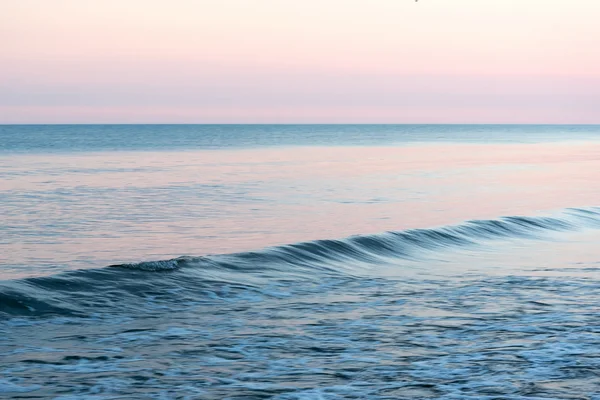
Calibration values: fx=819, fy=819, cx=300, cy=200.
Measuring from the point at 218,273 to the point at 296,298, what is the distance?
7.91 ft

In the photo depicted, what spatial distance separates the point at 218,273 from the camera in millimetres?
14055

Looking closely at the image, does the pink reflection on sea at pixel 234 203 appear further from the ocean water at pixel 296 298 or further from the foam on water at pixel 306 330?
the foam on water at pixel 306 330

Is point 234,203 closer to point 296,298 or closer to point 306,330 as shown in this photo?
point 296,298

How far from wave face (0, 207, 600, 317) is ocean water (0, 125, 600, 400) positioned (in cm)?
5

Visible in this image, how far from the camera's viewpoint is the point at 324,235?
62.2ft

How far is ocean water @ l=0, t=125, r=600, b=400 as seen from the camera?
25.6 ft

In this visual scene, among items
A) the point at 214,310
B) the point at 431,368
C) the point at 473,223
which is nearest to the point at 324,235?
the point at 473,223

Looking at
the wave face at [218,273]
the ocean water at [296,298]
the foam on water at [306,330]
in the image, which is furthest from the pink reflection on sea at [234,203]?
the foam on water at [306,330]

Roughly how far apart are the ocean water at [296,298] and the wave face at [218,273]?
5cm

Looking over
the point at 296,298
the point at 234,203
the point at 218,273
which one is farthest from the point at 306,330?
the point at 234,203

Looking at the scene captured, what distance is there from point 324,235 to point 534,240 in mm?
4816

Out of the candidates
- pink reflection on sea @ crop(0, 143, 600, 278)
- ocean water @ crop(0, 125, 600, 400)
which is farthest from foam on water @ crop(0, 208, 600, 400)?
pink reflection on sea @ crop(0, 143, 600, 278)

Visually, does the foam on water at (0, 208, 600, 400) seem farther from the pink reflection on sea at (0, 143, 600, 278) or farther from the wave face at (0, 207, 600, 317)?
the pink reflection on sea at (0, 143, 600, 278)

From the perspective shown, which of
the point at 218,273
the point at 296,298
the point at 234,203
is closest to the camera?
the point at 296,298
